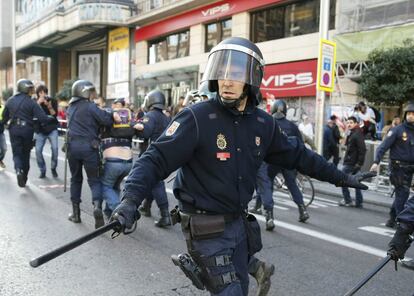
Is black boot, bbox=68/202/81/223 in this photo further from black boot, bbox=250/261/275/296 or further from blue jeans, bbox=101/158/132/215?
black boot, bbox=250/261/275/296

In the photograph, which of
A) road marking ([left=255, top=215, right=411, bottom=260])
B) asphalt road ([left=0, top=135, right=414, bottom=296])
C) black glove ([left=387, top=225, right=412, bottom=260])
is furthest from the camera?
road marking ([left=255, top=215, right=411, bottom=260])

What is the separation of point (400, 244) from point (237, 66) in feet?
5.07

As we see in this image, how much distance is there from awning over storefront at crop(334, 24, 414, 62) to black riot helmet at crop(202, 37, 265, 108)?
1204cm

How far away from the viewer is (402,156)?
6633mm

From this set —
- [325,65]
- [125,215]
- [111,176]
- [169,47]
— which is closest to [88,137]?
[111,176]

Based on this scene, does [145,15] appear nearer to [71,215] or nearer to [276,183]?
[276,183]

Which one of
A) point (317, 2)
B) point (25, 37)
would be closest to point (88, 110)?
point (317, 2)

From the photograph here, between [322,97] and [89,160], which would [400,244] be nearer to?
[89,160]

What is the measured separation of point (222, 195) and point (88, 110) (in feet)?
12.4

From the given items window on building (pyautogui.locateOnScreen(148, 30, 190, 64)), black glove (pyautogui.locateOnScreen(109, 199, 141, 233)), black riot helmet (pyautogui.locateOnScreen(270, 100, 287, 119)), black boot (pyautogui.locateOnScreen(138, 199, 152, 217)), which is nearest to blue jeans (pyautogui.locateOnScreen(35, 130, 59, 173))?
black boot (pyautogui.locateOnScreen(138, 199, 152, 217))

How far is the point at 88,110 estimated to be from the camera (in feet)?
19.5

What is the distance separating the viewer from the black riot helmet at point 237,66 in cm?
262

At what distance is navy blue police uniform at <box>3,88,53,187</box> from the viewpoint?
820cm

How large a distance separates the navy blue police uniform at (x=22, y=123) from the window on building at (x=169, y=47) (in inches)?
672
